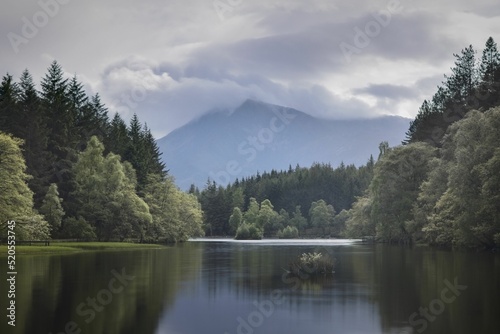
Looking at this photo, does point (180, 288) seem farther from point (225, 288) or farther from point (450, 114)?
point (450, 114)

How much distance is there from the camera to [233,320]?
23.2 metres

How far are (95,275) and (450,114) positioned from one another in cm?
8506

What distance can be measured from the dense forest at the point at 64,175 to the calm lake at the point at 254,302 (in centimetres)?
3325

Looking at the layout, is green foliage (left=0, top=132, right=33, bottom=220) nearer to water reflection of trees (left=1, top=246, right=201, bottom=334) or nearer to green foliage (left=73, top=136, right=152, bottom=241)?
water reflection of trees (left=1, top=246, right=201, bottom=334)

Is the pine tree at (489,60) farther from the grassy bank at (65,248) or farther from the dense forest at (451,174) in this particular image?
the grassy bank at (65,248)

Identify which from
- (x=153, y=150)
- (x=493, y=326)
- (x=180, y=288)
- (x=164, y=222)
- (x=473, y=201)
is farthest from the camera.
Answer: (x=153, y=150)

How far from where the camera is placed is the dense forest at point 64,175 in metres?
73.4

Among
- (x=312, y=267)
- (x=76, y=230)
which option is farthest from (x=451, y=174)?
(x=76, y=230)

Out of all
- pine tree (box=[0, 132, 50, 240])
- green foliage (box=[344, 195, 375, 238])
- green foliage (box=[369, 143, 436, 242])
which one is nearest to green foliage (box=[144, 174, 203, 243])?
green foliage (box=[344, 195, 375, 238])

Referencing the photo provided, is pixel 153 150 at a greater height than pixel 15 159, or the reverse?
pixel 153 150

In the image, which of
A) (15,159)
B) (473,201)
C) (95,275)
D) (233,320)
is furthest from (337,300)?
(15,159)

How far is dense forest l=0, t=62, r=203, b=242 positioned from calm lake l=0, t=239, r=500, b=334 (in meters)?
33.2

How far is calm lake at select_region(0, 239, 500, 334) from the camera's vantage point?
2133 cm

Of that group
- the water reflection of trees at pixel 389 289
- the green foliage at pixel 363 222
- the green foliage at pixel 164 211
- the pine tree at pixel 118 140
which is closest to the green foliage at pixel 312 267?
the water reflection of trees at pixel 389 289
